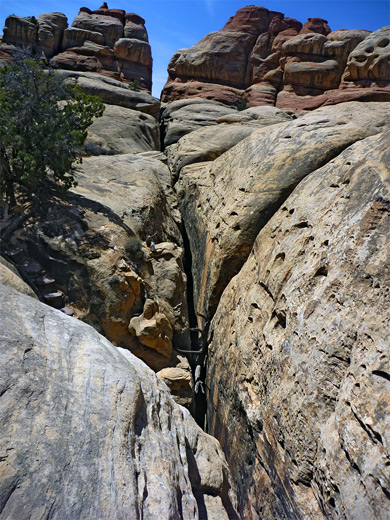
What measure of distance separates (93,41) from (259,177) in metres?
36.1

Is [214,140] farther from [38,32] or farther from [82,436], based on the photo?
[38,32]

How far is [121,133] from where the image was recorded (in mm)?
23234

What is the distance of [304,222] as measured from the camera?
855cm

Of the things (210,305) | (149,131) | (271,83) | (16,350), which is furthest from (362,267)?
(271,83)

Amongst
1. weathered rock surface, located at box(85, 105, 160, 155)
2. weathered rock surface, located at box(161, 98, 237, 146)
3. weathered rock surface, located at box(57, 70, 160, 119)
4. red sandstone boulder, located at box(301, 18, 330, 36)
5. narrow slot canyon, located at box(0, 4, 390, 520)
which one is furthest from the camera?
red sandstone boulder, located at box(301, 18, 330, 36)

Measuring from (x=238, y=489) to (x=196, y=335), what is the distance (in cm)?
590

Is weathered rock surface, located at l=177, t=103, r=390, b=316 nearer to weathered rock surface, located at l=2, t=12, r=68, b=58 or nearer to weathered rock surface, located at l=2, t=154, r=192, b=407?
weathered rock surface, located at l=2, t=154, r=192, b=407

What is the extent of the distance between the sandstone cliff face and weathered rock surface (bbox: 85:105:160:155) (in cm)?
1423

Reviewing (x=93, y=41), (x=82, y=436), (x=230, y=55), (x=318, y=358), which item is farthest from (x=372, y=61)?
(x=82, y=436)

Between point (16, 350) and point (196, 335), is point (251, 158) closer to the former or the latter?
point (196, 335)

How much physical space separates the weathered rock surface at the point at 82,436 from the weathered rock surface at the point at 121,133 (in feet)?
53.9

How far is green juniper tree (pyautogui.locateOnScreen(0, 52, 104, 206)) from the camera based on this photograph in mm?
11565

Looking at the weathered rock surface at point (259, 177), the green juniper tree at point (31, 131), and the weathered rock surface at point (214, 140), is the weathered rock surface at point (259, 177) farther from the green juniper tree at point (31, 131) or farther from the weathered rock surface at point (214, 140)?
the green juniper tree at point (31, 131)

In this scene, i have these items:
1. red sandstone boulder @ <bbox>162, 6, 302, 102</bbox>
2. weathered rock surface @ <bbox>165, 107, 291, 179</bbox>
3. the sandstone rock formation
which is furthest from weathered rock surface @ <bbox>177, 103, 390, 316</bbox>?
red sandstone boulder @ <bbox>162, 6, 302, 102</bbox>
